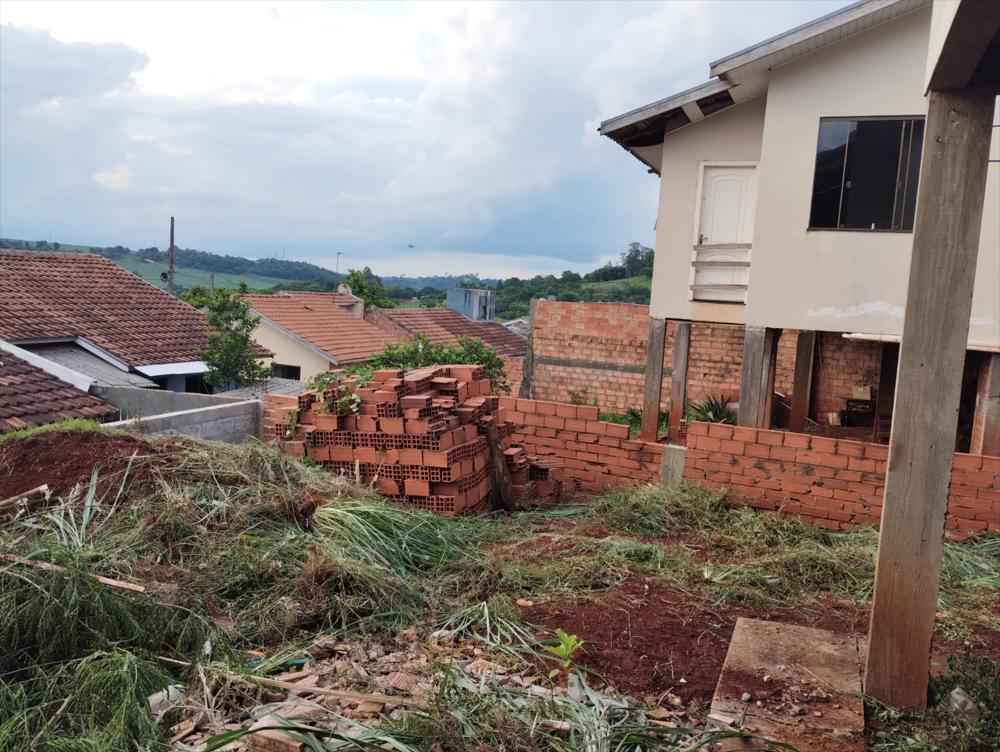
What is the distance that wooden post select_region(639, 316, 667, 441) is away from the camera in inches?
457

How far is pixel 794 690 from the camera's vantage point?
4008 mm

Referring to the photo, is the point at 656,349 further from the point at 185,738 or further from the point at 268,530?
the point at 185,738

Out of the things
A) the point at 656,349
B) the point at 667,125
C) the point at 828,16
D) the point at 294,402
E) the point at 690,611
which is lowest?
the point at 690,611

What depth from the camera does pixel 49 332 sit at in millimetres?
13922

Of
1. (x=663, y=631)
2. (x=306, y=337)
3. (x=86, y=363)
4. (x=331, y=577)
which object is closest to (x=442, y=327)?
(x=306, y=337)

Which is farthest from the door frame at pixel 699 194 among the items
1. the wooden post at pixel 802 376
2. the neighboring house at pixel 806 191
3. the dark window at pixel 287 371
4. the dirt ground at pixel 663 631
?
the dark window at pixel 287 371

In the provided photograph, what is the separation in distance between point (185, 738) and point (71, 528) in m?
2.75

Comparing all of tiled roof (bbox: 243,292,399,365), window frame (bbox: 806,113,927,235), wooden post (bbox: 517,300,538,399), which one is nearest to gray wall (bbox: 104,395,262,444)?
wooden post (bbox: 517,300,538,399)

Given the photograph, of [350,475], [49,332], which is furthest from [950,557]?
[49,332]

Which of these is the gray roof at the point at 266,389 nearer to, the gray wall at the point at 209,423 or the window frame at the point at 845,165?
the gray wall at the point at 209,423

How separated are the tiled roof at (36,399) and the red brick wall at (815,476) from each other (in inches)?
308

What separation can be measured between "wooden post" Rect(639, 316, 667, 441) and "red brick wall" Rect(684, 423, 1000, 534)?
2.05m

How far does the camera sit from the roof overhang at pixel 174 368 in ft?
48.7

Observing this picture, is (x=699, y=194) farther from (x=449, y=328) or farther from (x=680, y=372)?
(x=449, y=328)
